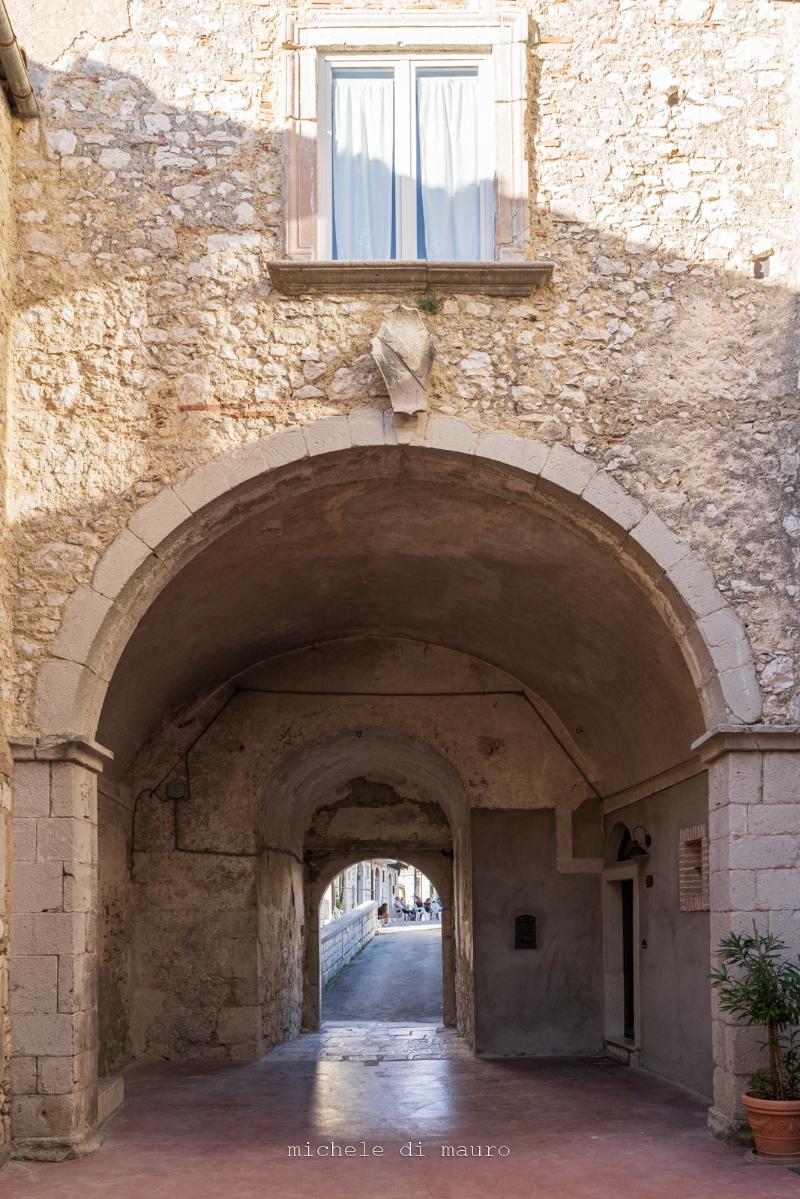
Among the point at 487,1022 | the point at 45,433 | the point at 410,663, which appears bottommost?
the point at 487,1022

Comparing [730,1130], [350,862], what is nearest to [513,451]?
[730,1130]

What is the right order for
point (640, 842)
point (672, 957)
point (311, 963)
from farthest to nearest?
point (311, 963) < point (640, 842) < point (672, 957)

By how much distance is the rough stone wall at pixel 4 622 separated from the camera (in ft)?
20.6

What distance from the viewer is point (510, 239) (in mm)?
7316

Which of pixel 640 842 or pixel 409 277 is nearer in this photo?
pixel 409 277

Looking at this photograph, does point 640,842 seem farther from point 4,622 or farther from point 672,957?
point 4,622

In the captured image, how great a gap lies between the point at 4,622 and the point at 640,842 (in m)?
5.13

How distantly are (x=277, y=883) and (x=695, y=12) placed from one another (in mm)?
8429

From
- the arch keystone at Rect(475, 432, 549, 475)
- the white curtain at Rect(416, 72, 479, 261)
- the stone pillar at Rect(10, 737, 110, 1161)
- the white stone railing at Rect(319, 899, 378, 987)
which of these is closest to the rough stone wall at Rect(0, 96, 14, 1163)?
the stone pillar at Rect(10, 737, 110, 1161)

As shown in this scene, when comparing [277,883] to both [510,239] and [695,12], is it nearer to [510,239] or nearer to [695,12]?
[510,239]

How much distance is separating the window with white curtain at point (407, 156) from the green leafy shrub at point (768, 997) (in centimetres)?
414

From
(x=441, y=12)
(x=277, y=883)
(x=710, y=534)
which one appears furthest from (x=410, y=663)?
(x=441, y=12)

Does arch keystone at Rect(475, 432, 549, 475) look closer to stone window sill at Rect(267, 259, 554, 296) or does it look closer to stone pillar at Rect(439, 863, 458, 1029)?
stone window sill at Rect(267, 259, 554, 296)

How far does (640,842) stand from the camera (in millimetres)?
9562
